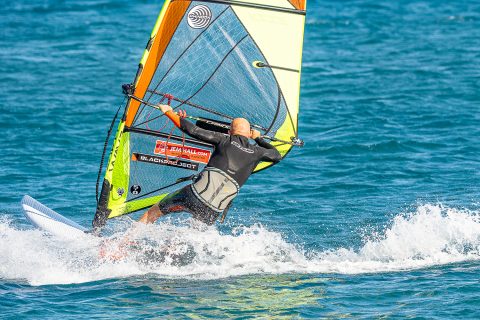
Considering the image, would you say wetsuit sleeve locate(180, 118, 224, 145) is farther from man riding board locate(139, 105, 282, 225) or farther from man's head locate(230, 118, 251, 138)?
man's head locate(230, 118, 251, 138)

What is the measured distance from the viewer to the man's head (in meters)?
9.93

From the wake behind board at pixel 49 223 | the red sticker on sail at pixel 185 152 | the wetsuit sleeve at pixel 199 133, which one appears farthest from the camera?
the red sticker on sail at pixel 185 152

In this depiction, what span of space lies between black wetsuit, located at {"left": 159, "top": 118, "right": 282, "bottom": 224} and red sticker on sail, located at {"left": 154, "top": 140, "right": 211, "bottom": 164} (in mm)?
972

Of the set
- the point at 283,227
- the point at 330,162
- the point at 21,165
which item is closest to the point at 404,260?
the point at 283,227

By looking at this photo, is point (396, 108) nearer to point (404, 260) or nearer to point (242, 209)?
point (242, 209)

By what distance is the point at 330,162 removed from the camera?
15266mm

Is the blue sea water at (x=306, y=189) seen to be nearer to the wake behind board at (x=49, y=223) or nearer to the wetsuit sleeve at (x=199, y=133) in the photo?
the wake behind board at (x=49, y=223)

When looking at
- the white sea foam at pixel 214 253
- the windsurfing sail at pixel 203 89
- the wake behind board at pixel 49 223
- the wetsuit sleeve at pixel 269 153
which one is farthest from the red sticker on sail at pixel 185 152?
the wake behind board at pixel 49 223

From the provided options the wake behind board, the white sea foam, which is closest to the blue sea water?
the white sea foam

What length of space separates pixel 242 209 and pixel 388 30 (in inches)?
528

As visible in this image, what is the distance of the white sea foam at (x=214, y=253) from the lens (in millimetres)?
9969

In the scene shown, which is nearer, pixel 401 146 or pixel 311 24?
pixel 401 146

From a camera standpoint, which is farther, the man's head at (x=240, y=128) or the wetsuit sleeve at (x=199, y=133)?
the man's head at (x=240, y=128)

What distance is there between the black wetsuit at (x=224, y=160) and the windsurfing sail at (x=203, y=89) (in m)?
0.86
